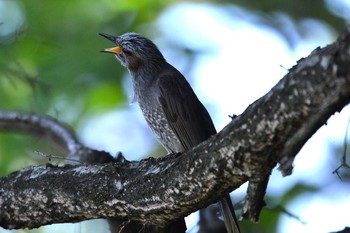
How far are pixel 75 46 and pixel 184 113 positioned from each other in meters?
2.84

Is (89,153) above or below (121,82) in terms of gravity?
below

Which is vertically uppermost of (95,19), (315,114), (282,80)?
(95,19)

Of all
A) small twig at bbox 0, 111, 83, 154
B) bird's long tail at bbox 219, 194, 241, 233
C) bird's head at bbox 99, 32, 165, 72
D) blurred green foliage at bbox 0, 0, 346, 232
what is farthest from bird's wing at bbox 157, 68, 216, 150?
blurred green foliage at bbox 0, 0, 346, 232

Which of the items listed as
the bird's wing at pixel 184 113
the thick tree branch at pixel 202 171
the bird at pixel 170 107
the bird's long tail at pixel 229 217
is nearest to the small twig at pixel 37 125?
the bird at pixel 170 107

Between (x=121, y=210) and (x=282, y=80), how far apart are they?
1.38m

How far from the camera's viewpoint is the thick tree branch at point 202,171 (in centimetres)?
311

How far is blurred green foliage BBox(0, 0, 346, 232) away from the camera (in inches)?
309

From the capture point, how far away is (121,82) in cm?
820

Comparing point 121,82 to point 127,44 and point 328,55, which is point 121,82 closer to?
point 127,44

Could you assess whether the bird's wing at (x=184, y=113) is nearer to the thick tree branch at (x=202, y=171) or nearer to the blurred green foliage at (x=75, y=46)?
the thick tree branch at (x=202, y=171)

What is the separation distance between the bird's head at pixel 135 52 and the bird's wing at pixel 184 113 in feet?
1.71

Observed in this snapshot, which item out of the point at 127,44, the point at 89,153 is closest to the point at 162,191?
the point at 89,153

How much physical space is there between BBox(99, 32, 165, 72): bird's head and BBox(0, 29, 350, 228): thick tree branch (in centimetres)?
191

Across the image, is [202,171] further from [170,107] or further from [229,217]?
[170,107]
